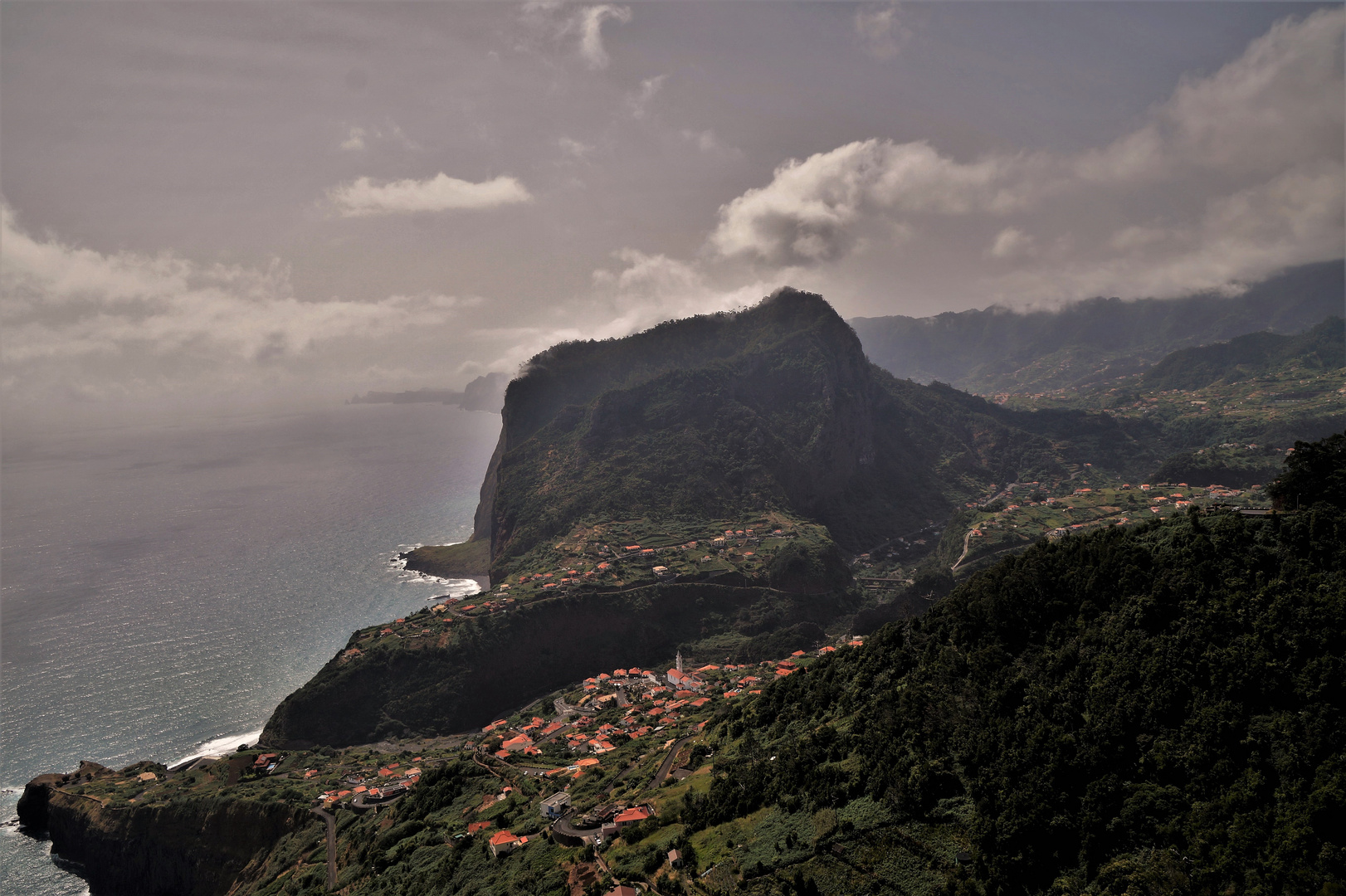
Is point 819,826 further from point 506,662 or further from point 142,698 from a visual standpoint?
point 142,698

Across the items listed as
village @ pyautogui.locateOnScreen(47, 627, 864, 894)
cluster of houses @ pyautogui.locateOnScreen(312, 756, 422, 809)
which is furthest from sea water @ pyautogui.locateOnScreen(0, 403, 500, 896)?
cluster of houses @ pyautogui.locateOnScreen(312, 756, 422, 809)

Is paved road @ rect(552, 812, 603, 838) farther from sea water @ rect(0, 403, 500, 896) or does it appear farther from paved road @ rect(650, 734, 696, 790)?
sea water @ rect(0, 403, 500, 896)

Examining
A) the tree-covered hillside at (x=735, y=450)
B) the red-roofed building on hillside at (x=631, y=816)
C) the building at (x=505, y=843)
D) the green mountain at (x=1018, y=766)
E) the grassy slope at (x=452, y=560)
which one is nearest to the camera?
the green mountain at (x=1018, y=766)

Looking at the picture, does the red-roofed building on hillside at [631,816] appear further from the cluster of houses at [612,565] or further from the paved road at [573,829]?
the cluster of houses at [612,565]

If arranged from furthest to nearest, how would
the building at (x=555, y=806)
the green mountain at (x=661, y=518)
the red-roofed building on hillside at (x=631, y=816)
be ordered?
the green mountain at (x=661, y=518), the building at (x=555, y=806), the red-roofed building on hillside at (x=631, y=816)

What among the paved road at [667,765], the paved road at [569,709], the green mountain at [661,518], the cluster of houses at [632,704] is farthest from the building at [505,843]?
the green mountain at [661,518]

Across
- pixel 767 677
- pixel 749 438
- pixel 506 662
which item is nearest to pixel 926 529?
pixel 749 438
